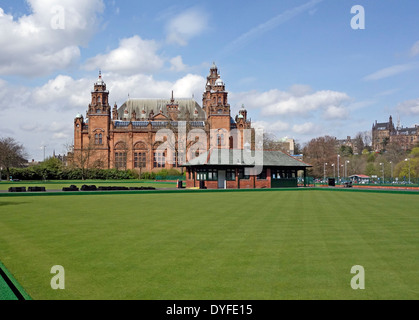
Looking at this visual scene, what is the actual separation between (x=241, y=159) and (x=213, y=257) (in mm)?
42533

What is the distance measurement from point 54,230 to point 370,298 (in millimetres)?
11355

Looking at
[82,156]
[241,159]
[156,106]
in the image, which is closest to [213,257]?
[241,159]

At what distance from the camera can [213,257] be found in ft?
33.1

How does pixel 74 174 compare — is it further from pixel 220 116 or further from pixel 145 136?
pixel 220 116

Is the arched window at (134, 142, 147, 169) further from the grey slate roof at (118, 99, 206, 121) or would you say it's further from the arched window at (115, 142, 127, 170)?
the grey slate roof at (118, 99, 206, 121)

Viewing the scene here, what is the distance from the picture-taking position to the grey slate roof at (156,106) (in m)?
98.8

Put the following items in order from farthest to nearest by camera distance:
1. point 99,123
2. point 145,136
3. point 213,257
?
1. point 145,136
2. point 99,123
3. point 213,257

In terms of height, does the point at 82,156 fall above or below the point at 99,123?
below

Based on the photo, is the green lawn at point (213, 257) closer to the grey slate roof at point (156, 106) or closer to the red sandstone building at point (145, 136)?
the red sandstone building at point (145, 136)

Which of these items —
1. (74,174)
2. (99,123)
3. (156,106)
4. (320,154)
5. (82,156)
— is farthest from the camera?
(320,154)

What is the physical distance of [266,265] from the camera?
30.5ft
